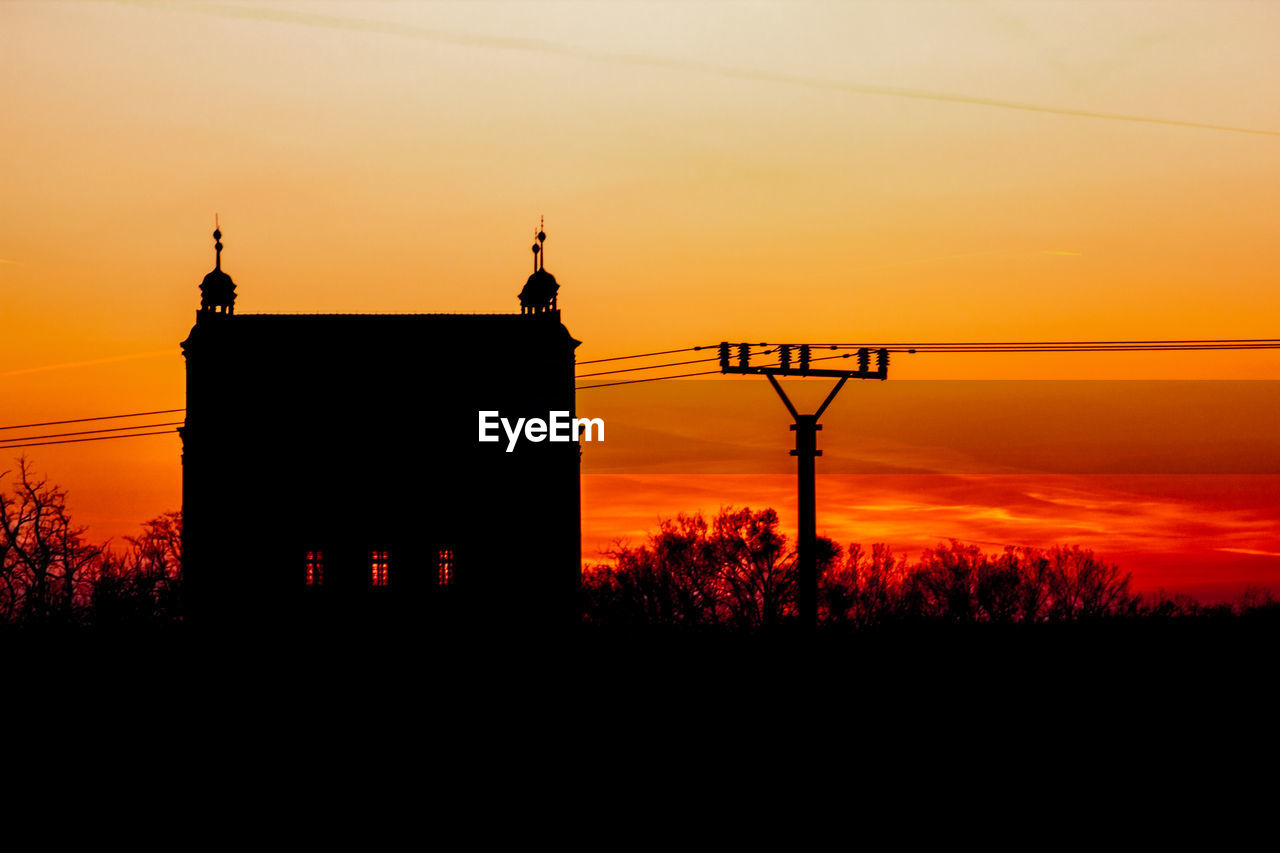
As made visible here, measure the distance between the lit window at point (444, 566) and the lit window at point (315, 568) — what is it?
4618mm

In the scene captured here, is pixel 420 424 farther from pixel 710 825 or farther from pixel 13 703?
pixel 710 825

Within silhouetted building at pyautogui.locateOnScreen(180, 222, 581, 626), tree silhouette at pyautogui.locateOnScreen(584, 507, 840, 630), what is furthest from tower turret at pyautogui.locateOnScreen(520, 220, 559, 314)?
tree silhouette at pyautogui.locateOnScreen(584, 507, 840, 630)

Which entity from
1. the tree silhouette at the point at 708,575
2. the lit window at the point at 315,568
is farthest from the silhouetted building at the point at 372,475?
the tree silhouette at the point at 708,575

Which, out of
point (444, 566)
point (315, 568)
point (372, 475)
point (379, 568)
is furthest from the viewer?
point (372, 475)

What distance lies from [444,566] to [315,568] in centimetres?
517

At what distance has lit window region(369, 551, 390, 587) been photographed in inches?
Answer: 2110

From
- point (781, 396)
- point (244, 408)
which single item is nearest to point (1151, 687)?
point (781, 396)

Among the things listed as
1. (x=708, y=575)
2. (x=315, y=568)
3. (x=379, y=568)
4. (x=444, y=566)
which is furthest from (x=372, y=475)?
(x=708, y=575)

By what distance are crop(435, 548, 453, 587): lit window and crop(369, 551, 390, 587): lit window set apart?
202 centimetres

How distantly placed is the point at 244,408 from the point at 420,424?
7.40 metres

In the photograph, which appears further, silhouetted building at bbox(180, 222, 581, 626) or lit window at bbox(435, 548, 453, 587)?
lit window at bbox(435, 548, 453, 587)

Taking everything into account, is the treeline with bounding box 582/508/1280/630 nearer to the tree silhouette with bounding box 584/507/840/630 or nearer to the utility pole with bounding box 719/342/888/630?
the tree silhouette with bounding box 584/507/840/630

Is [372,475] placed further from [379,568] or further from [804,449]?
[804,449]

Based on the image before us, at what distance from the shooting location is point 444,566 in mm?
54062
